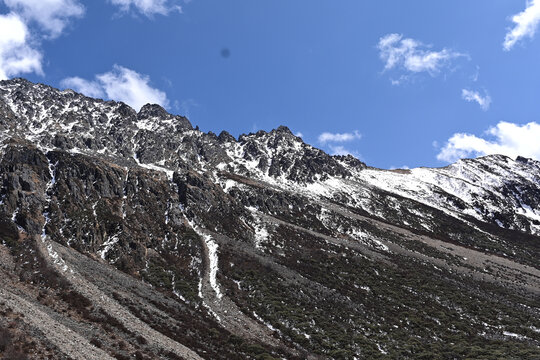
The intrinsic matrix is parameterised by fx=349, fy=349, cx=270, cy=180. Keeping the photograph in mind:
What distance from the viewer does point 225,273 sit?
60.2 metres

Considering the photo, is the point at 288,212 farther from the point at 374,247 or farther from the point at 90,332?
the point at 90,332

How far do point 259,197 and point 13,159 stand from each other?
65.8 metres

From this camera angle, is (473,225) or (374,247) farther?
Answer: (473,225)

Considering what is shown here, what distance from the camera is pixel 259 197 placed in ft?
375

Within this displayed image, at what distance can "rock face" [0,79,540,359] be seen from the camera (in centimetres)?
3353

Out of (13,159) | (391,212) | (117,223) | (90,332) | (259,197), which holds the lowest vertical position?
(90,332)

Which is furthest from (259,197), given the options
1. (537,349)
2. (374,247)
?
(537,349)

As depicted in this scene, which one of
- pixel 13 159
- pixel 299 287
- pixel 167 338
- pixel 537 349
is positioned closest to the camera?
pixel 167 338

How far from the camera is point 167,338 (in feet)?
107

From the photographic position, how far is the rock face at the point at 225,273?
33531mm

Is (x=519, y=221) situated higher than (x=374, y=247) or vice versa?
(x=519, y=221)

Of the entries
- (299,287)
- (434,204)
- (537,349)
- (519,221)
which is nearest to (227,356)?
(299,287)

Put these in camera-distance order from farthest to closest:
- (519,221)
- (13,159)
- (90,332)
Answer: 1. (519,221)
2. (13,159)
3. (90,332)

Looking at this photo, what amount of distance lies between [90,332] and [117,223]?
3756 cm
